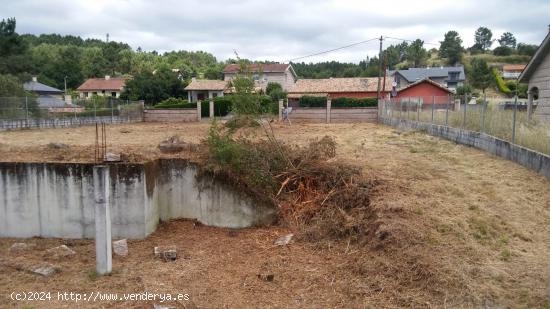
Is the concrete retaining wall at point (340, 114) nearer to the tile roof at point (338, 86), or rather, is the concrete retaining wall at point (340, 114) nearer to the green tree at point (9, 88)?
the tile roof at point (338, 86)

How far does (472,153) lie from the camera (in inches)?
525

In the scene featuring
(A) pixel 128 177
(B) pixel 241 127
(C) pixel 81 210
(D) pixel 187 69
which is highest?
(D) pixel 187 69

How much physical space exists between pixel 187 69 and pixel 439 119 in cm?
6976

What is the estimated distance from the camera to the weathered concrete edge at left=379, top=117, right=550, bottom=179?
9.63 m

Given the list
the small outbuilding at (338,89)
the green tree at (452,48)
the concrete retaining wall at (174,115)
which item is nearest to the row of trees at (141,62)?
the green tree at (452,48)

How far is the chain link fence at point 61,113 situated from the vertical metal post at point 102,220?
19.5 metres

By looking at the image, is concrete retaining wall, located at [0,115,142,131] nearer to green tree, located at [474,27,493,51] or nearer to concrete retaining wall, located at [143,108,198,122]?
concrete retaining wall, located at [143,108,198,122]

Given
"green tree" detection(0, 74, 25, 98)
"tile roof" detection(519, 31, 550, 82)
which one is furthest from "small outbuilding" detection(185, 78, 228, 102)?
"tile roof" detection(519, 31, 550, 82)

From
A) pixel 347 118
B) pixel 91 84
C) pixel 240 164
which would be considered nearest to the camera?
pixel 240 164

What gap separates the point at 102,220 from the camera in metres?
6.48

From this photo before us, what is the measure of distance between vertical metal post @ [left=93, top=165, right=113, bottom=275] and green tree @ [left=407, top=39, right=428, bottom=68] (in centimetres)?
11190

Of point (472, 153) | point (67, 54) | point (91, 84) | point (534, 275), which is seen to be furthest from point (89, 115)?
point (67, 54)

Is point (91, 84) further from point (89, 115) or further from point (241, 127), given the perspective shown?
point (241, 127)

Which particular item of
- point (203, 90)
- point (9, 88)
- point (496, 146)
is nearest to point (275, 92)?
point (203, 90)
